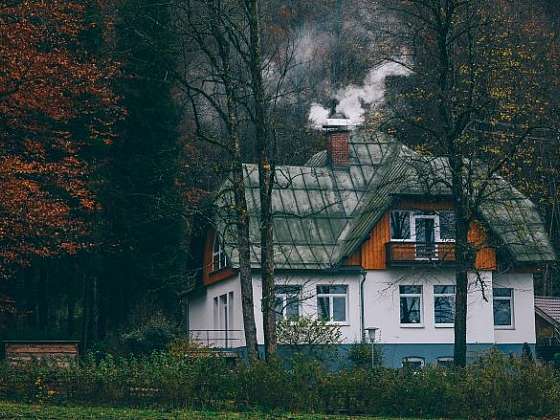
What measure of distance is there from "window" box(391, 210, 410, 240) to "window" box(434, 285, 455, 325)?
2439 mm

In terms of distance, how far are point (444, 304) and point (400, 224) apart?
360 cm

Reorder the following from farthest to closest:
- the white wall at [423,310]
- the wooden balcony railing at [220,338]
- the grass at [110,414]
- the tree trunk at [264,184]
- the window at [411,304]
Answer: the window at [411,304] → the wooden balcony railing at [220,338] → the white wall at [423,310] → the tree trunk at [264,184] → the grass at [110,414]

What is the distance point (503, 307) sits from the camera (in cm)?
4569

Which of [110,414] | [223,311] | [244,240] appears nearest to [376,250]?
[223,311]

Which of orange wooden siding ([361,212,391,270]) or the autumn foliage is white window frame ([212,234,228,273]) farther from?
the autumn foliage

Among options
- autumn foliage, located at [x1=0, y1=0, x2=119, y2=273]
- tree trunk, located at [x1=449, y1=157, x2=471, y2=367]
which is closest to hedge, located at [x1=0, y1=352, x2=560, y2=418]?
tree trunk, located at [x1=449, y1=157, x2=471, y2=367]

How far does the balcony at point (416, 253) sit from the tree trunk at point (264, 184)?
1415cm

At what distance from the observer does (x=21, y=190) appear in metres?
35.7

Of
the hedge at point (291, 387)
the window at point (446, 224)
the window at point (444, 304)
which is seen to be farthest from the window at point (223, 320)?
the hedge at point (291, 387)

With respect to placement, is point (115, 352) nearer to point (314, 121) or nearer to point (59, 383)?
point (59, 383)

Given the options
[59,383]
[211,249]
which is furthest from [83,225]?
[59,383]

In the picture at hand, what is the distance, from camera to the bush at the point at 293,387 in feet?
82.5

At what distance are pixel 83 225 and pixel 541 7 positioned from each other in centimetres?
3081

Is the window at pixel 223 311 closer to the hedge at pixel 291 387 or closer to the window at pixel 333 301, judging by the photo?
the window at pixel 333 301
